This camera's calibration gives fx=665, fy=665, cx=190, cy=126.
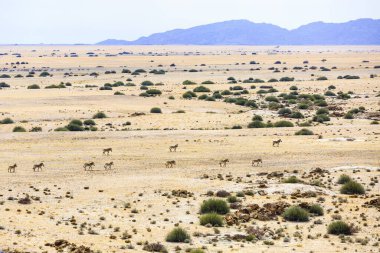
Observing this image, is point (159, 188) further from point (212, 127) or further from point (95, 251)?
point (212, 127)

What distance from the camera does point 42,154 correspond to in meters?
Result: 37.0

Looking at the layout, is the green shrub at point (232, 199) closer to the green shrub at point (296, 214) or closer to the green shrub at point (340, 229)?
the green shrub at point (296, 214)

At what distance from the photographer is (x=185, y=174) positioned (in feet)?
104

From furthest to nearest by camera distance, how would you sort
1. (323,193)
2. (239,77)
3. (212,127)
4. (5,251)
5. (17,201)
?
(239,77) → (212,127) → (323,193) → (17,201) → (5,251)

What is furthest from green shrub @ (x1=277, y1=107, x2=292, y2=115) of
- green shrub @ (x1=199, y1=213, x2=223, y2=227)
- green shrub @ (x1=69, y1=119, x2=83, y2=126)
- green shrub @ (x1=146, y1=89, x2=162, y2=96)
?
green shrub @ (x1=199, y1=213, x2=223, y2=227)

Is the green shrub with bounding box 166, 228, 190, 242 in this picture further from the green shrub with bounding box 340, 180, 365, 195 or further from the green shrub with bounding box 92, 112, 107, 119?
the green shrub with bounding box 92, 112, 107, 119

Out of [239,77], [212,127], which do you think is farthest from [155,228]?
[239,77]

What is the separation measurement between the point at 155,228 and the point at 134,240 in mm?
1726

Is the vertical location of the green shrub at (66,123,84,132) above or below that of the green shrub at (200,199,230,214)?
below

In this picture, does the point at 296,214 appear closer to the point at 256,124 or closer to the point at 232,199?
the point at 232,199

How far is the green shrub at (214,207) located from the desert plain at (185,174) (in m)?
0.45

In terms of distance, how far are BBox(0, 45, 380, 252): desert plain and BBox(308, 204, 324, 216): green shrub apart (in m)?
0.08

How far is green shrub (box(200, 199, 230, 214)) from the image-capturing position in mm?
24312

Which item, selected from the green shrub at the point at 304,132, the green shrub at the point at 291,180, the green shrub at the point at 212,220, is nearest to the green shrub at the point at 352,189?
the green shrub at the point at 291,180
